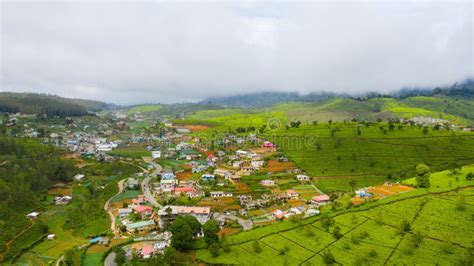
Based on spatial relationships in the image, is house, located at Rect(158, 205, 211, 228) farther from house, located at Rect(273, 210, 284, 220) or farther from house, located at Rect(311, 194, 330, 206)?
house, located at Rect(311, 194, 330, 206)

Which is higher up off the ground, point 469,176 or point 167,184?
point 469,176

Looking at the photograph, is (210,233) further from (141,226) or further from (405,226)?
(405,226)

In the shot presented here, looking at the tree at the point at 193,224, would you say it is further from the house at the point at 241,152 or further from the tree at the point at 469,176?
the house at the point at 241,152

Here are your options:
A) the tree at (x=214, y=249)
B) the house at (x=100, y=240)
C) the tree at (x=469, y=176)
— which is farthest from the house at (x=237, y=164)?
the tree at (x=469, y=176)

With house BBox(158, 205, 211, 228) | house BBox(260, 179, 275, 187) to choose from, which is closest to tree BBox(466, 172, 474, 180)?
house BBox(260, 179, 275, 187)

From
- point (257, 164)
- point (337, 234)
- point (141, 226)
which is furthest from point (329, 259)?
point (257, 164)

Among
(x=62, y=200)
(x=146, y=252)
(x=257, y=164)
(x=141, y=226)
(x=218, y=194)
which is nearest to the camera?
(x=146, y=252)
